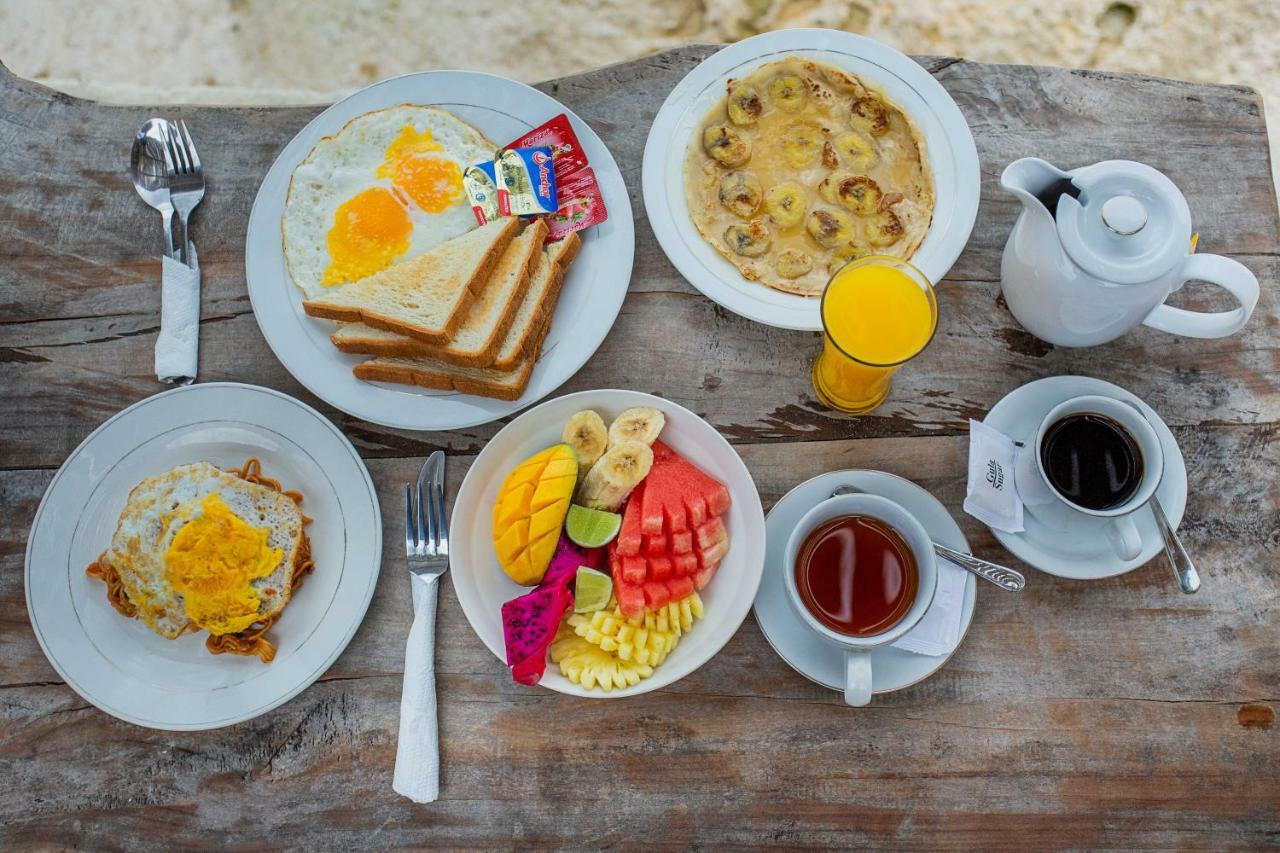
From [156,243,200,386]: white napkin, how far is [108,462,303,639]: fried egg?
18 cm

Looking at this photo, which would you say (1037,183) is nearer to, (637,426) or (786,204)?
(786,204)

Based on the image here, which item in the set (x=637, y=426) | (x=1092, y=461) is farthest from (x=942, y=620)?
(x=637, y=426)

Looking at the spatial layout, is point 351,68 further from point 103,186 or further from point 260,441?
point 260,441

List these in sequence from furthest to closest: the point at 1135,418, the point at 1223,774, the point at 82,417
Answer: the point at 82,417 < the point at 1223,774 < the point at 1135,418

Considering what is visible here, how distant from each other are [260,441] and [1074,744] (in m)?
1.33

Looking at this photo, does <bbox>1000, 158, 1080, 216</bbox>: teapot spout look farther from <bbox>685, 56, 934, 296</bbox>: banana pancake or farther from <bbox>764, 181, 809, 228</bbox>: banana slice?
<bbox>764, 181, 809, 228</bbox>: banana slice

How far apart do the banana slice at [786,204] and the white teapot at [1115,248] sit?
340mm

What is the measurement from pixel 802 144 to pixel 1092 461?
0.67 metres

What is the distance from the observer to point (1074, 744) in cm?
136

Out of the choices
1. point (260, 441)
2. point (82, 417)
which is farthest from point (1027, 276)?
point (82, 417)

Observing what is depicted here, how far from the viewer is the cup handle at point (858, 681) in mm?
1168

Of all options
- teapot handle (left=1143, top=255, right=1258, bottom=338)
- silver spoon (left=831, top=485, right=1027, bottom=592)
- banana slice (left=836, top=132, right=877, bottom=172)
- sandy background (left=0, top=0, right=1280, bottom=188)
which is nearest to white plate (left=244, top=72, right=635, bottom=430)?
banana slice (left=836, top=132, right=877, bottom=172)

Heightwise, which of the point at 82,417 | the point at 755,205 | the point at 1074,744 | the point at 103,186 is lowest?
the point at 1074,744

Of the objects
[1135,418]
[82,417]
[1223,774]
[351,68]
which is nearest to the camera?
[1135,418]
